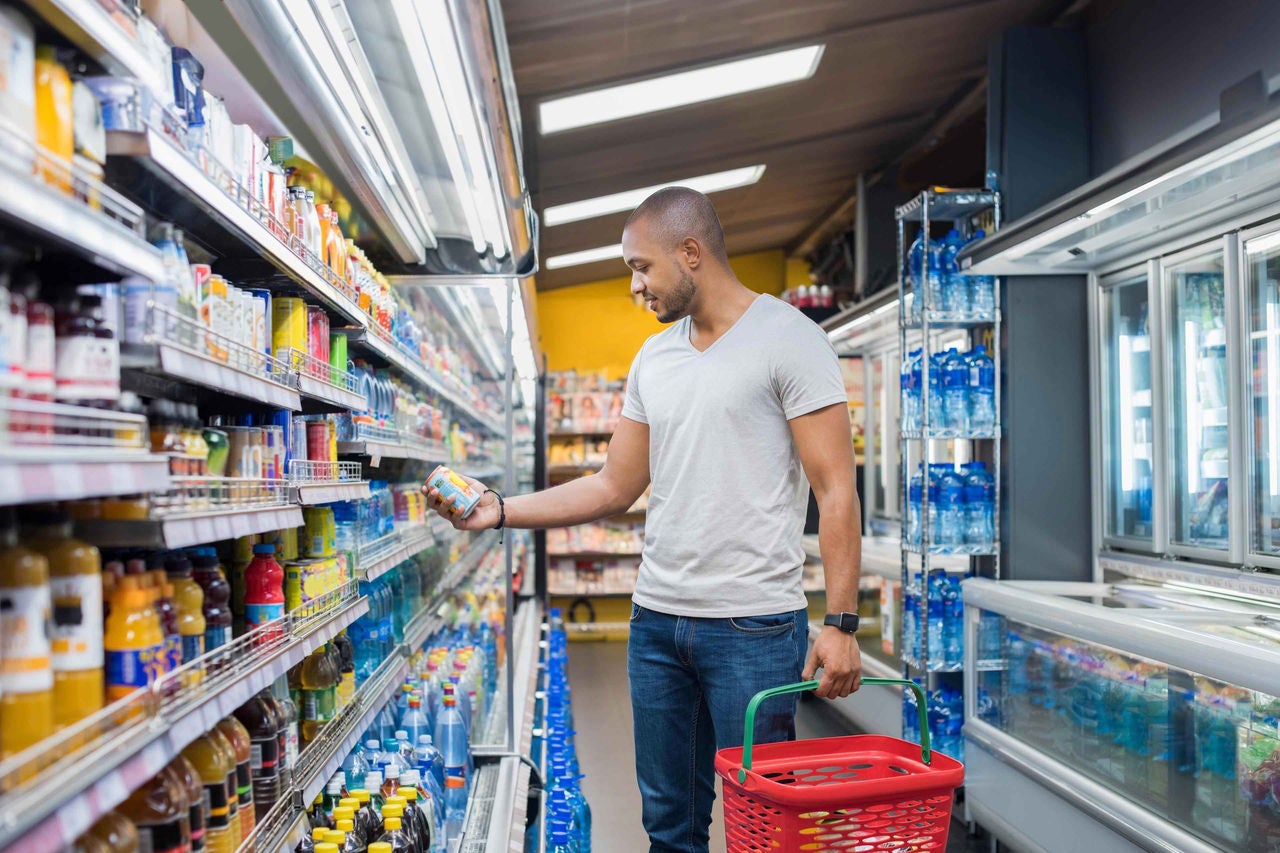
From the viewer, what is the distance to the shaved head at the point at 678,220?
2.39 m

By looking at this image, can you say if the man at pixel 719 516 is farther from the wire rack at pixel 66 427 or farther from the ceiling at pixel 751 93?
the ceiling at pixel 751 93

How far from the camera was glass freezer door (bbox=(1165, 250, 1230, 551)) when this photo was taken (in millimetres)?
3709

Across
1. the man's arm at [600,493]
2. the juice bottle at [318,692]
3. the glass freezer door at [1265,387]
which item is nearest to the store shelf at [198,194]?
the man's arm at [600,493]

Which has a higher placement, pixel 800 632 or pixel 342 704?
pixel 800 632

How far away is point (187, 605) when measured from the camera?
1.54 metres

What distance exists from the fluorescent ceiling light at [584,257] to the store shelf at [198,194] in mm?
7416

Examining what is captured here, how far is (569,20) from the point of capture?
4203 millimetres

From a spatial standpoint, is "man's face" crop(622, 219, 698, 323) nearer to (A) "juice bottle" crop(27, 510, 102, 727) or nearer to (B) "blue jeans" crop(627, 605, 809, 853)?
(B) "blue jeans" crop(627, 605, 809, 853)

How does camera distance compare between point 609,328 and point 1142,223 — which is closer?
point 1142,223

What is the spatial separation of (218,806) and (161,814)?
19 cm

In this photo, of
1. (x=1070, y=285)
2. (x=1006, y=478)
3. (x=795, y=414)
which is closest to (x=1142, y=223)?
(x=1070, y=285)

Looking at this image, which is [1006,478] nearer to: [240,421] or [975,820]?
[975,820]

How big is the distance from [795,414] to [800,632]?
497 mm

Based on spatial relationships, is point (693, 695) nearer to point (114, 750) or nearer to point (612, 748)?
point (114, 750)
